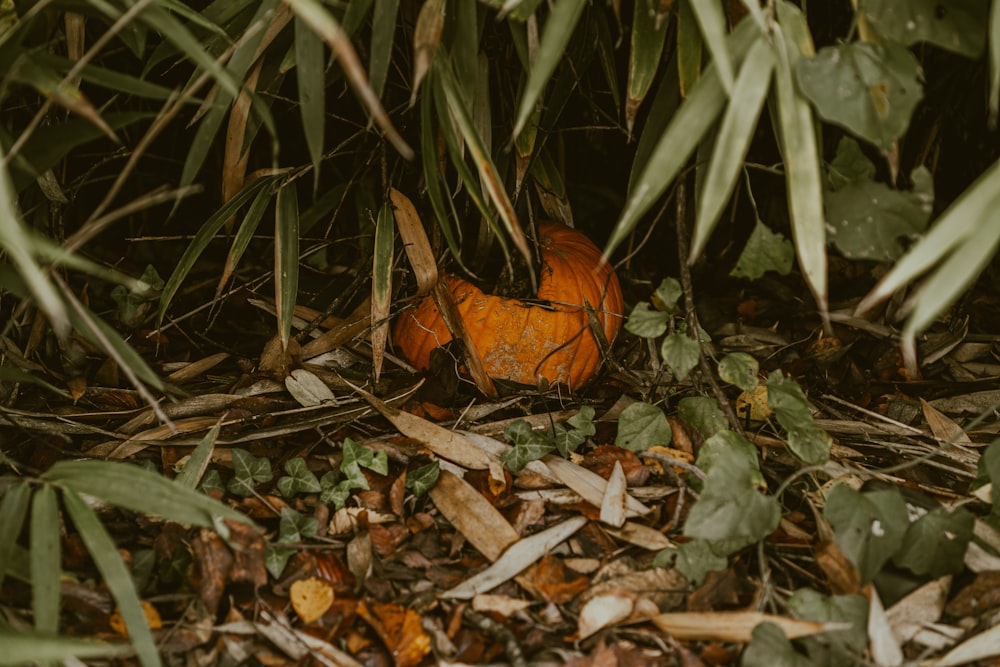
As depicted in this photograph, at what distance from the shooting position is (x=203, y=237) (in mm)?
1242

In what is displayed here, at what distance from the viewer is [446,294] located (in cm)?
136

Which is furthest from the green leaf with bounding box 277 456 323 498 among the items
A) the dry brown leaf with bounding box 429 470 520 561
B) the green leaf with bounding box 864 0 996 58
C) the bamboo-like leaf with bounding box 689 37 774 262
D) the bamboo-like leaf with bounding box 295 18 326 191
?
the green leaf with bounding box 864 0 996 58

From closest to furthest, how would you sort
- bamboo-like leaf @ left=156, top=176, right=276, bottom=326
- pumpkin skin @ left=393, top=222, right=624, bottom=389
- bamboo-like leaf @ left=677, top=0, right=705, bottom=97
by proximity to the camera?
bamboo-like leaf @ left=677, top=0, right=705, bottom=97
bamboo-like leaf @ left=156, top=176, right=276, bottom=326
pumpkin skin @ left=393, top=222, right=624, bottom=389

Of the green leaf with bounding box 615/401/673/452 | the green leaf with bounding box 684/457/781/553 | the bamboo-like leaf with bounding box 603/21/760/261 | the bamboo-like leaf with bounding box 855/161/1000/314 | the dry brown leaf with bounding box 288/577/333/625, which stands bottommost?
the dry brown leaf with bounding box 288/577/333/625

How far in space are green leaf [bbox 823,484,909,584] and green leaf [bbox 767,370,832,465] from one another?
12cm

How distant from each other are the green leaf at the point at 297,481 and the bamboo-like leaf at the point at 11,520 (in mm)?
327

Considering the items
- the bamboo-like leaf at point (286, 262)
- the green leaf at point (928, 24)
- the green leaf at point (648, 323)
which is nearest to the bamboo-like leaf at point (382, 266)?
the bamboo-like leaf at point (286, 262)

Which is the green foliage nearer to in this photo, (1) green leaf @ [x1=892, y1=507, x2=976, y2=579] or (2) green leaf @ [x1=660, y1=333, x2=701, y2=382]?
(2) green leaf @ [x1=660, y1=333, x2=701, y2=382]

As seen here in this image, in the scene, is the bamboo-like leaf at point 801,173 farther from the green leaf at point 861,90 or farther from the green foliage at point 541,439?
the green foliage at point 541,439

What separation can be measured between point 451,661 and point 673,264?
1166mm

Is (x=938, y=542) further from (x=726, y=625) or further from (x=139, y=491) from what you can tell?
(x=139, y=491)

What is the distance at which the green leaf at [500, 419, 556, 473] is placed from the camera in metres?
1.19

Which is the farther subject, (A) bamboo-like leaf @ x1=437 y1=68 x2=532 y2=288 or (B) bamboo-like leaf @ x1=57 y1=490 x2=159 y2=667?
(A) bamboo-like leaf @ x1=437 y1=68 x2=532 y2=288

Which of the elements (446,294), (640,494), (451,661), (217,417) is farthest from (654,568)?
(217,417)
